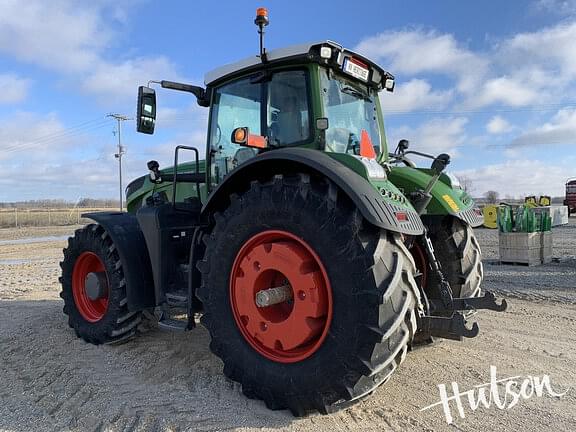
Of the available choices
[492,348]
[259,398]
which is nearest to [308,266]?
[259,398]

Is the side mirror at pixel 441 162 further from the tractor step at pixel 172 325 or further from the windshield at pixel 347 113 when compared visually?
the tractor step at pixel 172 325

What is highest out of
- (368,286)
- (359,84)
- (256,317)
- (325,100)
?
(359,84)

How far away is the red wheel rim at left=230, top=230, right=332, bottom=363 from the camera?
2982mm

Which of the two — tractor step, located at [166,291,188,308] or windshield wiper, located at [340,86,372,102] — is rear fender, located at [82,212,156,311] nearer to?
tractor step, located at [166,291,188,308]

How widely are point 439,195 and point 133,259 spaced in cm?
292

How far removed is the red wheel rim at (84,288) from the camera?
5.08 m

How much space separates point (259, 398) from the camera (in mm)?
3225

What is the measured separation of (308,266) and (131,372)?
6.68 feet

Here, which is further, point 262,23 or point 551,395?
point 262,23

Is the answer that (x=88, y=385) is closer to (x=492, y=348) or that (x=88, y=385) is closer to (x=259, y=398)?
(x=259, y=398)

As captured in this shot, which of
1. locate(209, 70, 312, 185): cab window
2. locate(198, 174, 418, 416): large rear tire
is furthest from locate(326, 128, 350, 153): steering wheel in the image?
locate(198, 174, 418, 416): large rear tire

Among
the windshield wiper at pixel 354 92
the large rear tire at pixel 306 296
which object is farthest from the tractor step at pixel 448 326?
the windshield wiper at pixel 354 92

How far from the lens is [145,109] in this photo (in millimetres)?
4445

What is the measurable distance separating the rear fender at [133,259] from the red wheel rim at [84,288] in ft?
1.72
